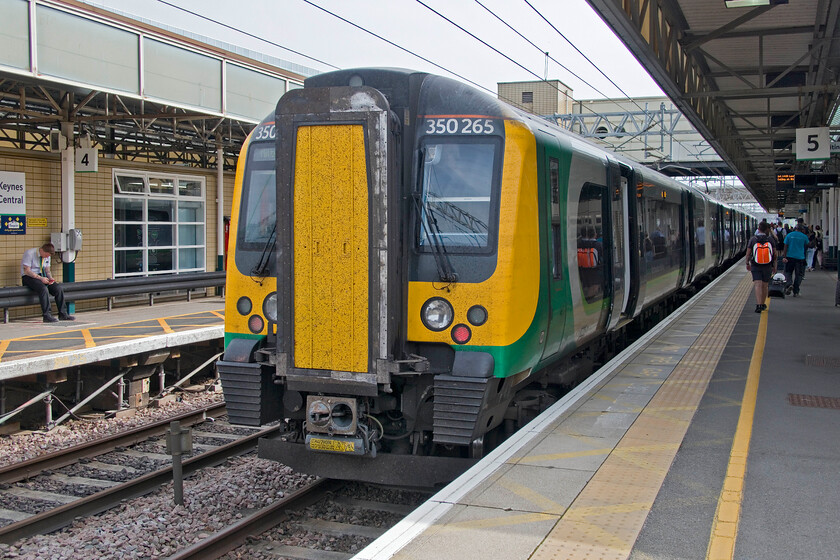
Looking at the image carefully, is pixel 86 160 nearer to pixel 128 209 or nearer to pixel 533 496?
pixel 128 209

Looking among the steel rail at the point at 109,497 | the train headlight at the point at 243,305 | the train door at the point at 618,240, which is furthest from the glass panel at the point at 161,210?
the train headlight at the point at 243,305

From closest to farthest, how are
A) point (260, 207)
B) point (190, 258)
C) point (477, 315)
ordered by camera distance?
point (477, 315) < point (260, 207) < point (190, 258)

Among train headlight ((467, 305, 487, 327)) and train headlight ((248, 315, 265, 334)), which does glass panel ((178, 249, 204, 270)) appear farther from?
train headlight ((467, 305, 487, 327))

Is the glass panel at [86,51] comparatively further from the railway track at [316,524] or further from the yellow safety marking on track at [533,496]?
the yellow safety marking on track at [533,496]

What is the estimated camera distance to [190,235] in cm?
1992

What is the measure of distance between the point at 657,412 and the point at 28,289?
10.3 metres

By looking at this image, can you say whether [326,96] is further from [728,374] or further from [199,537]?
[728,374]

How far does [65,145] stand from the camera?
14.5m

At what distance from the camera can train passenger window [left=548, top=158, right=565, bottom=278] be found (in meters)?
6.71

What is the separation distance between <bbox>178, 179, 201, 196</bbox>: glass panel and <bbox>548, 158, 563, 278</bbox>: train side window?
14.1m

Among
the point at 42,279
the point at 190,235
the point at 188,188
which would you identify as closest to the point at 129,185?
the point at 188,188

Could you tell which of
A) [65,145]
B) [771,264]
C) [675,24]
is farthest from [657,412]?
[65,145]

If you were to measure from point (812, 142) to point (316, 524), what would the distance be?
1602cm

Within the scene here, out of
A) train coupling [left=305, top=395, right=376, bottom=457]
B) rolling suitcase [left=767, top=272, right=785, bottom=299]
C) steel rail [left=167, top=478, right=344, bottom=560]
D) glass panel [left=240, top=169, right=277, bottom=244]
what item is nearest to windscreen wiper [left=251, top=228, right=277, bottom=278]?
glass panel [left=240, top=169, right=277, bottom=244]
